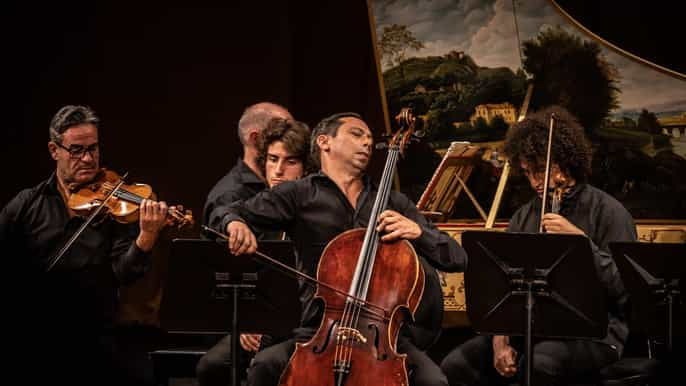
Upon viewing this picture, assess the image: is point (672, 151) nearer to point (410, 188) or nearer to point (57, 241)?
point (410, 188)

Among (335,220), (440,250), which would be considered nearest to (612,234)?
(440,250)

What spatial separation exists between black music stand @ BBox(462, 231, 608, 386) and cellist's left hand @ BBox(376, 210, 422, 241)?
0.63ft

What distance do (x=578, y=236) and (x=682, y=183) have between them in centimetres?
182

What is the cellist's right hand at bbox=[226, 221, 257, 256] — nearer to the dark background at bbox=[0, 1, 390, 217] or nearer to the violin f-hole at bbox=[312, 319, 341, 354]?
the violin f-hole at bbox=[312, 319, 341, 354]

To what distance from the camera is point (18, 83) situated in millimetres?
4652

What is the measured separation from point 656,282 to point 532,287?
430mm

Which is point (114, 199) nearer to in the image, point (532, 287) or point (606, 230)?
point (532, 287)

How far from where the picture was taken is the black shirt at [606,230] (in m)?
3.15

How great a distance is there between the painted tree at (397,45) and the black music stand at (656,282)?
2431 millimetres

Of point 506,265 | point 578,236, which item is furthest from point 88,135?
point 578,236

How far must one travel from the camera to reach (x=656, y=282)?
289 cm

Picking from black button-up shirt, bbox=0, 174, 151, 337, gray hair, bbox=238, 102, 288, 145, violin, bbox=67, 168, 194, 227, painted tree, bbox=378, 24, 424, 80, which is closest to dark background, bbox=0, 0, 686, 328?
painted tree, bbox=378, 24, 424, 80

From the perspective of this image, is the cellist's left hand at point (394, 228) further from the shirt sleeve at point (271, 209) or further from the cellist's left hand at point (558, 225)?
the cellist's left hand at point (558, 225)

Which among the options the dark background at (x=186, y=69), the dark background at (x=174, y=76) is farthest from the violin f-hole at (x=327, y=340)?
the dark background at (x=174, y=76)
